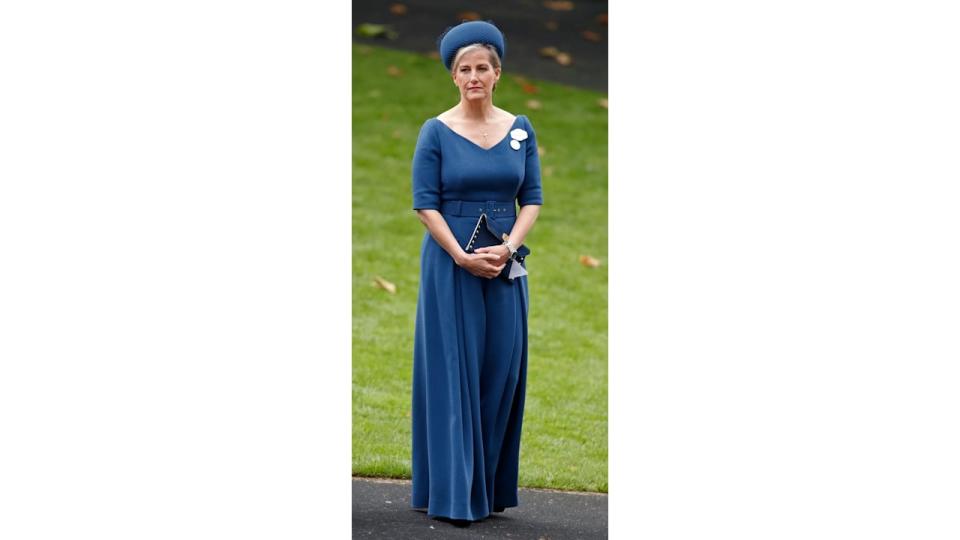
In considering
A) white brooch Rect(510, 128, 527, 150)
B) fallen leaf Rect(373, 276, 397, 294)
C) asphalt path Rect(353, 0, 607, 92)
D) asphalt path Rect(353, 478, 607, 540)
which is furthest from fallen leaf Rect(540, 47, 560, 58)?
white brooch Rect(510, 128, 527, 150)

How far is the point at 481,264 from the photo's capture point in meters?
6.03

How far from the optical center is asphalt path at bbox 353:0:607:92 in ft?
44.6

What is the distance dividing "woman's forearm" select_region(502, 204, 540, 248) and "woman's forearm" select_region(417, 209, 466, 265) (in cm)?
21

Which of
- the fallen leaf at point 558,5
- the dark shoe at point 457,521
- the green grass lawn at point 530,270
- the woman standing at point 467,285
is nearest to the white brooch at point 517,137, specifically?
the woman standing at point 467,285

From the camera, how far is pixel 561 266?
410 inches

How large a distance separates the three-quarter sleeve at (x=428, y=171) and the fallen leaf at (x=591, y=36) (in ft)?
27.4

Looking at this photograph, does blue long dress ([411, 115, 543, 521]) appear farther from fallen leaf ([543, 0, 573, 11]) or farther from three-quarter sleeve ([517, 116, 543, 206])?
fallen leaf ([543, 0, 573, 11])

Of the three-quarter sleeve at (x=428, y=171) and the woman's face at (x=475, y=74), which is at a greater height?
the woman's face at (x=475, y=74)

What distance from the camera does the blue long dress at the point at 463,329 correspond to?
604 centimetres

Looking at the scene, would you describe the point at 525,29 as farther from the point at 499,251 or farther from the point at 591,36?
the point at 499,251

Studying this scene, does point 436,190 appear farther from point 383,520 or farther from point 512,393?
point 383,520

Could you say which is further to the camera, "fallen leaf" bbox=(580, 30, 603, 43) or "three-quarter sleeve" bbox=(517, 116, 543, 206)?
"fallen leaf" bbox=(580, 30, 603, 43)

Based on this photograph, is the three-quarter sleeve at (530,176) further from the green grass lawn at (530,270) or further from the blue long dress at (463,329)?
the green grass lawn at (530,270)

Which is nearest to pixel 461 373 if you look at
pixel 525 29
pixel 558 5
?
pixel 525 29
